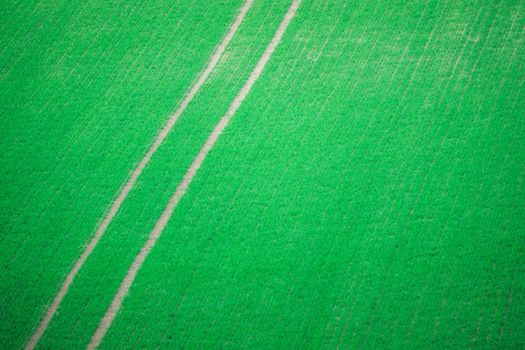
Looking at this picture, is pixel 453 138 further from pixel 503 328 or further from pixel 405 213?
pixel 503 328

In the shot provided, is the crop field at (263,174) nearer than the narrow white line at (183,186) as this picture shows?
Yes

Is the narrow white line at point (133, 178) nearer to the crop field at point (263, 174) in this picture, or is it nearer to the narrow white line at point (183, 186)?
the crop field at point (263, 174)

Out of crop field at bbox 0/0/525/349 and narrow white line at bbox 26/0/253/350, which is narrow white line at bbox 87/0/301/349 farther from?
narrow white line at bbox 26/0/253/350

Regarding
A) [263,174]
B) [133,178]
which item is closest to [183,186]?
[133,178]

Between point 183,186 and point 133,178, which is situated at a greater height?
point 133,178

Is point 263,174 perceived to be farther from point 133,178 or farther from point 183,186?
point 133,178

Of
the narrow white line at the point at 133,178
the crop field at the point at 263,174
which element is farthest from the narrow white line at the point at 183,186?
the narrow white line at the point at 133,178

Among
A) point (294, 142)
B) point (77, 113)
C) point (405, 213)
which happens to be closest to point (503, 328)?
point (405, 213)
